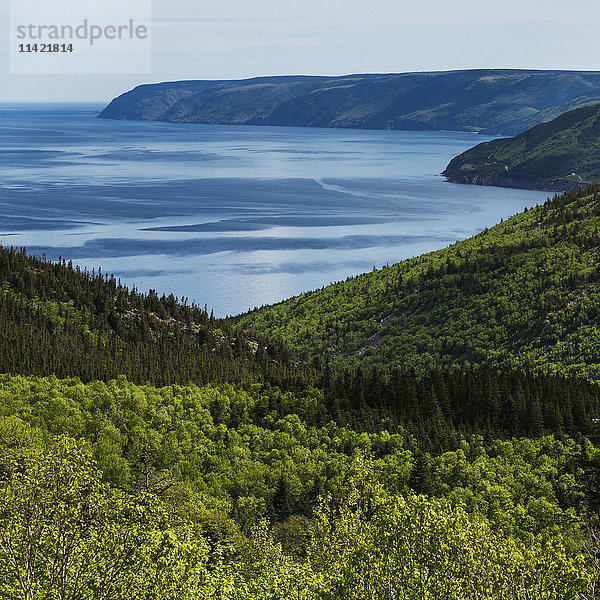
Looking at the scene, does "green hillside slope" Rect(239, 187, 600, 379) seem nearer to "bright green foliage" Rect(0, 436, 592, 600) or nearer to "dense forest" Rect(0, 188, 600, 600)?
"dense forest" Rect(0, 188, 600, 600)

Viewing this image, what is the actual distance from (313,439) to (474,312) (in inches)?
3734

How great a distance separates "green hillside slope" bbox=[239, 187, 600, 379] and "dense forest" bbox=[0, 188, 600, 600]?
0.59 metres

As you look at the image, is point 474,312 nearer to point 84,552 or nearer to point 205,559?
point 205,559

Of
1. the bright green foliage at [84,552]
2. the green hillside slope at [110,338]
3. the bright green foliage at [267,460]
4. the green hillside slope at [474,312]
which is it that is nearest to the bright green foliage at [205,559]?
the bright green foliage at [84,552]

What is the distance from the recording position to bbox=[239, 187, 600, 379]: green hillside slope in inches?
5738

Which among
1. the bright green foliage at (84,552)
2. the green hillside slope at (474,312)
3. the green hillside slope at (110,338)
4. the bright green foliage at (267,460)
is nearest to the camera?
the bright green foliage at (84,552)

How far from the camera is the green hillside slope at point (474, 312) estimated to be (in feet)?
478

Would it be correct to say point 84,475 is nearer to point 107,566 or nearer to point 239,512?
point 107,566

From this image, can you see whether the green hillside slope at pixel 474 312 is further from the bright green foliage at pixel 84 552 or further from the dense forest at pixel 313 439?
the bright green foliage at pixel 84 552

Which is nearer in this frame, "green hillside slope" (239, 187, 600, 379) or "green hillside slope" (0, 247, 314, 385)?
"green hillside slope" (0, 247, 314, 385)

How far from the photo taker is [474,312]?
165250 millimetres

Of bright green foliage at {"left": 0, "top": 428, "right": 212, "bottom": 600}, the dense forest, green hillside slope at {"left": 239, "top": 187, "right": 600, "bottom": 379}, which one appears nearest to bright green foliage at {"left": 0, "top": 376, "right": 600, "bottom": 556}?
the dense forest

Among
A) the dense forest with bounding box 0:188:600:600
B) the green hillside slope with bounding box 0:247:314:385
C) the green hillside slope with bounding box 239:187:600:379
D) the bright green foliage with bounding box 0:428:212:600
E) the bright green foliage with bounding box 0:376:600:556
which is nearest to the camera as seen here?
the bright green foliage with bounding box 0:428:212:600

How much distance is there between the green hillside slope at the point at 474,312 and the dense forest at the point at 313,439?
1.95 feet
